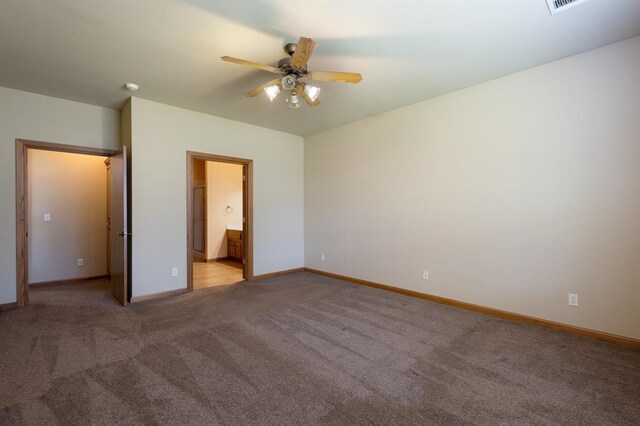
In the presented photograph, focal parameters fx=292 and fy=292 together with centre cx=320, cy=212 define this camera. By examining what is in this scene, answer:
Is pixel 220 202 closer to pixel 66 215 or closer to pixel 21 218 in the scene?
pixel 66 215

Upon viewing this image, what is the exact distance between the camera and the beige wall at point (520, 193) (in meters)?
2.67

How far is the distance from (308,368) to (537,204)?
2.84m

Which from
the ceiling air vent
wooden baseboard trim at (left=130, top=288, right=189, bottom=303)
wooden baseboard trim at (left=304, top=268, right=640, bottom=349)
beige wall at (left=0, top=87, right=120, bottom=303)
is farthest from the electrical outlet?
beige wall at (left=0, top=87, right=120, bottom=303)

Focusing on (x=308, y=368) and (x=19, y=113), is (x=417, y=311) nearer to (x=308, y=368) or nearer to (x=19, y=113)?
(x=308, y=368)

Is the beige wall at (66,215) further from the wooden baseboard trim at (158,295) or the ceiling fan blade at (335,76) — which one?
the ceiling fan blade at (335,76)

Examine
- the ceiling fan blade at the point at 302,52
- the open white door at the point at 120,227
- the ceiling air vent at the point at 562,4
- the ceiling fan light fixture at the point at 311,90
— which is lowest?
the open white door at the point at 120,227

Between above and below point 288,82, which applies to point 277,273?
below

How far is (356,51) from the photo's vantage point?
2746 mm

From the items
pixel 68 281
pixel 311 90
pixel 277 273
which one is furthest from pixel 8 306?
pixel 311 90

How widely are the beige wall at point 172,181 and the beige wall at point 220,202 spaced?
2.34 meters

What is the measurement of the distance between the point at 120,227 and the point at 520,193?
487 cm

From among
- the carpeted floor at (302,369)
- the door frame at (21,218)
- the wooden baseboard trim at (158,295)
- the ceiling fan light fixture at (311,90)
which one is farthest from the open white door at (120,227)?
the ceiling fan light fixture at (311,90)


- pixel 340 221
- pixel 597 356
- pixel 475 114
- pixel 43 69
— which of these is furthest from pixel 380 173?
pixel 43 69

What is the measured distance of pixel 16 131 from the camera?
3572mm
